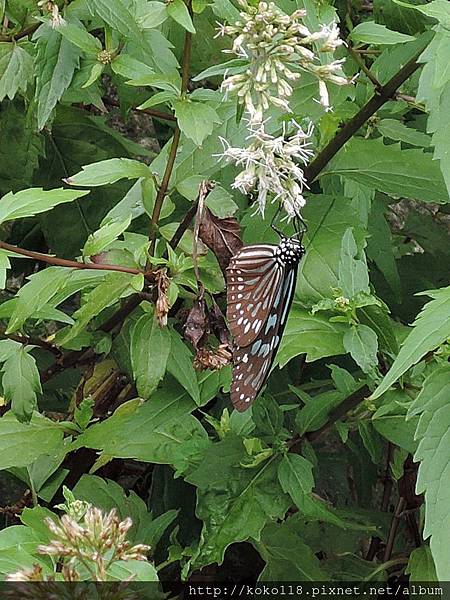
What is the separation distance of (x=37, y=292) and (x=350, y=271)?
0.49 metres

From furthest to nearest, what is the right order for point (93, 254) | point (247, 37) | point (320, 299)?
1. point (320, 299)
2. point (93, 254)
3. point (247, 37)

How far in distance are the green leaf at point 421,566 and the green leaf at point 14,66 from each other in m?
1.07

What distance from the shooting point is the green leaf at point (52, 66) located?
4.81 ft

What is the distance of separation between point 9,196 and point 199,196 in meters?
0.26

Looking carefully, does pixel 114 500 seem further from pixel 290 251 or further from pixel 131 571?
pixel 131 571

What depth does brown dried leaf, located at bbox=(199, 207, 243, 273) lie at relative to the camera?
1292 millimetres

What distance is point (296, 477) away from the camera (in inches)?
55.8

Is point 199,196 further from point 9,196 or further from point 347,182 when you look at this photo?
point 347,182

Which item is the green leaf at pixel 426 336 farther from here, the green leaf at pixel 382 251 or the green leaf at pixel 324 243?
the green leaf at pixel 382 251

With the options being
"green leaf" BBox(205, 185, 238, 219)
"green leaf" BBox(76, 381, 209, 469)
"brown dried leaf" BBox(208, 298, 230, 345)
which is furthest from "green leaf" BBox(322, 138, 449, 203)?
"green leaf" BBox(76, 381, 209, 469)

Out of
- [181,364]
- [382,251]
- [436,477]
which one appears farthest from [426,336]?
[382,251]

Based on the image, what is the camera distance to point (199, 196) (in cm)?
126

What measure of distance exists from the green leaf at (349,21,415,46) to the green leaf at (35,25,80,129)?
18.2 inches

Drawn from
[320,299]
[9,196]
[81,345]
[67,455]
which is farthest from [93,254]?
[67,455]
